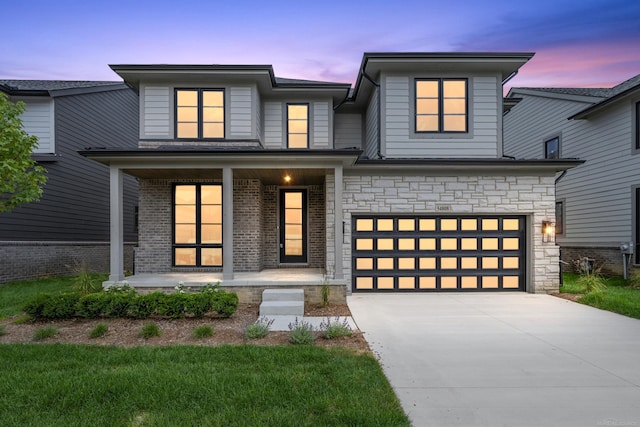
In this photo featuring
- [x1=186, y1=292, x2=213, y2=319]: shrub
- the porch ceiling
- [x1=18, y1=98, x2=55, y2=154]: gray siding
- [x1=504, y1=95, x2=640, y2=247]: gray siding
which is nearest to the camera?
[x1=186, y1=292, x2=213, y2=319]: shrub

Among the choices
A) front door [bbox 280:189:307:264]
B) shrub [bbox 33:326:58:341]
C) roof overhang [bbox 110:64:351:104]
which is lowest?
shrub [bbox 33:326:58:341]

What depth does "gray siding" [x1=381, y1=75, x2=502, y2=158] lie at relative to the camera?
34.2 feet

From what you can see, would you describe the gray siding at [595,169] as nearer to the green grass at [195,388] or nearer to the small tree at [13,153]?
the green grass at [195,388]

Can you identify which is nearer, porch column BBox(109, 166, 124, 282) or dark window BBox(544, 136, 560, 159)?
porch column BBox(109, 166, 124, 282)

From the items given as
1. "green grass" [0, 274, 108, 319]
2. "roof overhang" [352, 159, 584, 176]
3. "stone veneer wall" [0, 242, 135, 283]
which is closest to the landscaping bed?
"green grass" [0, 274, 108, 319]

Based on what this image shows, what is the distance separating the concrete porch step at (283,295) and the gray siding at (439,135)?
16.2 feet

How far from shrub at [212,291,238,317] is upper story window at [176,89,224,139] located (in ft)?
18.2

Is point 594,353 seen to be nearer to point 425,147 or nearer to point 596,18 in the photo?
point 425,147

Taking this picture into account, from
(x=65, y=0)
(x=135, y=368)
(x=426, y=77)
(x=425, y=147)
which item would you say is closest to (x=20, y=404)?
(x=135, y=368)

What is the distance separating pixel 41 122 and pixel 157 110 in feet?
18.8

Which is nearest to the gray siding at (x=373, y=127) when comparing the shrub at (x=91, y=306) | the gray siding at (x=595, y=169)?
the shrub at (x=91, y=306)

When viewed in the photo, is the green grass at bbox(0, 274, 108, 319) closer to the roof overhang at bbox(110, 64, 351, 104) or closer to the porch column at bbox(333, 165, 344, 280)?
the roof overhang at bbox(110, 64, 351, 104)

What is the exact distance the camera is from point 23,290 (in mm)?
10008

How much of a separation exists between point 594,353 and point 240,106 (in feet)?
32.2
